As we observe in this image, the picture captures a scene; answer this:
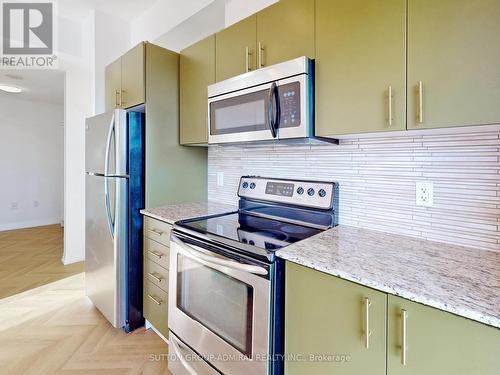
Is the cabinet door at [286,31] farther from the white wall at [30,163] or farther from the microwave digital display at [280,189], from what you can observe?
the white wall at [30,163]

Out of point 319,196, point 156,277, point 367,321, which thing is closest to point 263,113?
point 319,196

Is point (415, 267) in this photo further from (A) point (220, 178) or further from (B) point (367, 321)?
(A) point (220, 178)

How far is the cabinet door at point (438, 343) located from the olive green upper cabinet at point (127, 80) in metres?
1.94

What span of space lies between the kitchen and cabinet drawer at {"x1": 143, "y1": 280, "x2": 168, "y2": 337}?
17mm

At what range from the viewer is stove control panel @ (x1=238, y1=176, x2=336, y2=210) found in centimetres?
154

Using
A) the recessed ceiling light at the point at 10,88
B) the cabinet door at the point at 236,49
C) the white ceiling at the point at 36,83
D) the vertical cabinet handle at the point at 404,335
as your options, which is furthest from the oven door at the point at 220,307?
the recessed ceiling light at the point at 10,88

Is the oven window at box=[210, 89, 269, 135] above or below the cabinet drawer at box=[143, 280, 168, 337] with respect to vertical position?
above

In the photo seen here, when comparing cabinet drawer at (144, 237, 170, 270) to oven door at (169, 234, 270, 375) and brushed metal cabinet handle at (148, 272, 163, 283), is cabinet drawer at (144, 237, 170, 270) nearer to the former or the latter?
brushed metal cabinet handle at (148, 272, 163, 283)

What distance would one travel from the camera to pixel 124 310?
2020 mm

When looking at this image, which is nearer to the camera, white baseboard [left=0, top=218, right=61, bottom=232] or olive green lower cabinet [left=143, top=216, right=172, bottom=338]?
olive green lower cabinet [left=143, top=216, right=172, bottom=338]

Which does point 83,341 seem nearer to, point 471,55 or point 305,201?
point 305,201

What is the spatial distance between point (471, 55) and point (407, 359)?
3.18ft

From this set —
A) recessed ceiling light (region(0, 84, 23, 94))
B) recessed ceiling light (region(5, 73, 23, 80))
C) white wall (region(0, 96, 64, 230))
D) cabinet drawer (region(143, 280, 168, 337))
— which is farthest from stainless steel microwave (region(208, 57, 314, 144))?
white wall (region(0, 96, 64, 230))

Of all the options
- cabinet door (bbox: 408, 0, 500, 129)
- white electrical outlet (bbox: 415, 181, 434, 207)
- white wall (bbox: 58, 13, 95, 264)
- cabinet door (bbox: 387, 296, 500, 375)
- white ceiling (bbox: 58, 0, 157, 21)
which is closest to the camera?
cabinet door (bbox: 387, 296, 500, 375)
